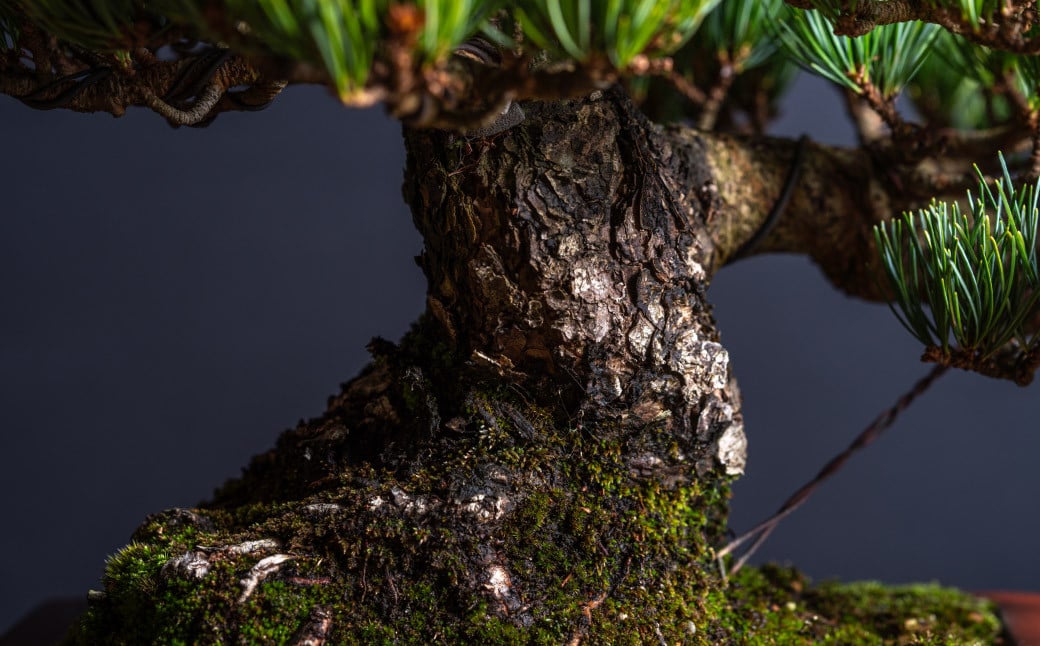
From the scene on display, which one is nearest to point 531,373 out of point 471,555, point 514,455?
point 514,455

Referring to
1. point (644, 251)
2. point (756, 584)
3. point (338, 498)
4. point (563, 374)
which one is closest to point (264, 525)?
point (338, 498)

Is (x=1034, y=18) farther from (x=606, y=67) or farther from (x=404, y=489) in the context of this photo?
(x=404, y=489)

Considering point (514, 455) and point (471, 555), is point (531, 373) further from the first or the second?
point (471, 555)

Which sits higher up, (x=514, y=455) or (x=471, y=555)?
(x=514, y=455)

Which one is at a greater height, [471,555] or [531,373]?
[531,373]
